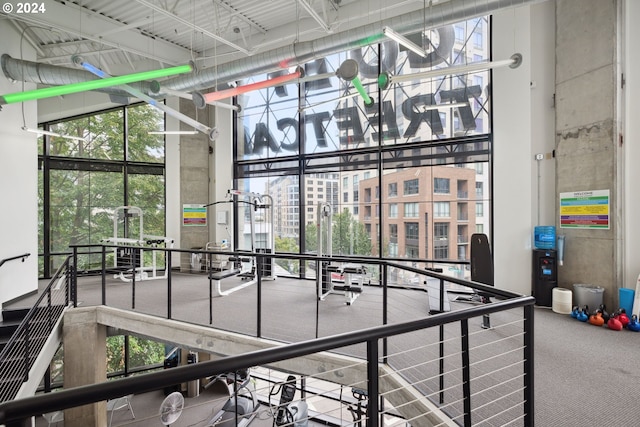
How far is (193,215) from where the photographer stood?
8.09 metres

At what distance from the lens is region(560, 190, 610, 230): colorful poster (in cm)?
453

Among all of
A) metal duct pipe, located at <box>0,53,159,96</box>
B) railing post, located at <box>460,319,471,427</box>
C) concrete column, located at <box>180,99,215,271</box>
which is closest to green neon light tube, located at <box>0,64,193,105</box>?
metal duct pipe, located at <box>0,53,159,96</box>

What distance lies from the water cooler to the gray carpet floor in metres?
0.20

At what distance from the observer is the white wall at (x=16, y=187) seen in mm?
5363

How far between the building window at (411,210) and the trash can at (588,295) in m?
2.65

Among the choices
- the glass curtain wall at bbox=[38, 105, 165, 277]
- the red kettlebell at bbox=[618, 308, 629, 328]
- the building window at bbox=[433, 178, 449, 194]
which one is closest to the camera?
the red kettlebell at bbox=[618, 308, 629, 328]

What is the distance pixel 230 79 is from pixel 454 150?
4270mm

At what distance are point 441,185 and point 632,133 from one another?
260 centimetres

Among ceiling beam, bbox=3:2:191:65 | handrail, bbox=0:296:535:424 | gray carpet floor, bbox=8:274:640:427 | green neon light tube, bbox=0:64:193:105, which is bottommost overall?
gray carpet floor, bbox=8:274:640:427

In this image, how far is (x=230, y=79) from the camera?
605 cm

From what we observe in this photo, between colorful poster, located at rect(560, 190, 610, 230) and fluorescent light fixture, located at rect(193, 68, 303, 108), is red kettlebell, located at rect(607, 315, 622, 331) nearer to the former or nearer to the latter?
colorful poster, located at rect(560, 190, 610, 230)

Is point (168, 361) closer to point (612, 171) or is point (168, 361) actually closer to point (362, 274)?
point (362, 274)

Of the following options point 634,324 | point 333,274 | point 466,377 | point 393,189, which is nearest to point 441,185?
point 393,189

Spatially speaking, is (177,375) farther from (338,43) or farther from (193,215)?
(193,215)
